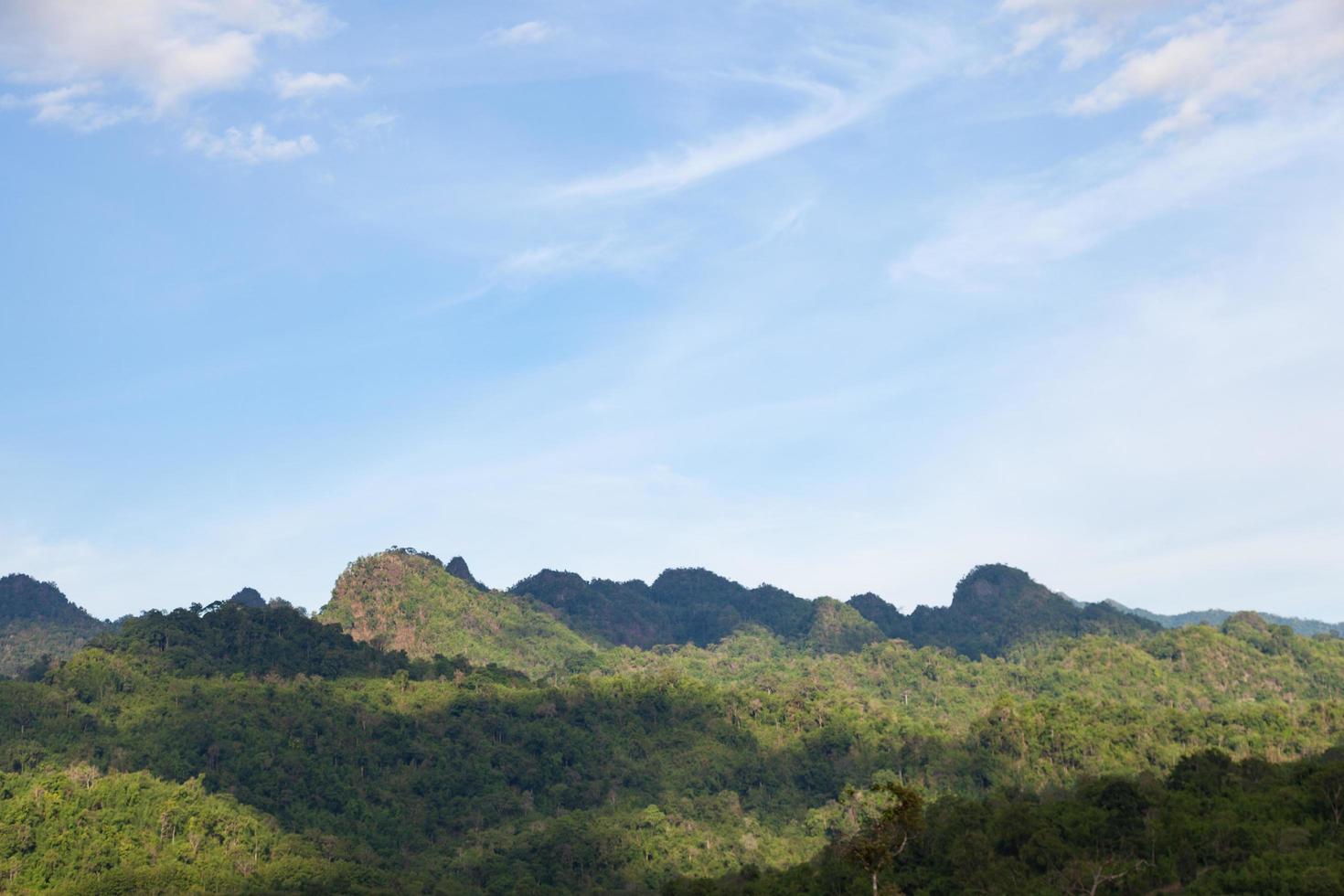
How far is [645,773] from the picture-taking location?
122938 mm

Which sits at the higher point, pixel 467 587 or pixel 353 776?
pixel 467 587

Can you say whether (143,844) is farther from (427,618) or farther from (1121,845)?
(427,618)

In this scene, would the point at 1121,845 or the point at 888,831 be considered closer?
the point at 888,831

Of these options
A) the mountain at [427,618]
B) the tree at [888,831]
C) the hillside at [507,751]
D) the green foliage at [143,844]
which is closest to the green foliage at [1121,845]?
the tree at [888,831]

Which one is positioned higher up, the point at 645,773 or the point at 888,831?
the point at 888,831

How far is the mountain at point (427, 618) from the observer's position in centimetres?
17825

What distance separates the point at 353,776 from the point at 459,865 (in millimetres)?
21502

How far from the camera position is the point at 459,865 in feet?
316

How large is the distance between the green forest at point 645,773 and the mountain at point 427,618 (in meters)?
6.02

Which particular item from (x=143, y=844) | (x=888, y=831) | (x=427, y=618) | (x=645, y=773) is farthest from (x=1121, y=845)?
(x=427, y=618)

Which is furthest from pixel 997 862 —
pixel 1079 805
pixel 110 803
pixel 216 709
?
pixel 216 709

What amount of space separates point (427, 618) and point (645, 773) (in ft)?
220

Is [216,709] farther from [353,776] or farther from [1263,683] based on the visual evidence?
[1263,683]

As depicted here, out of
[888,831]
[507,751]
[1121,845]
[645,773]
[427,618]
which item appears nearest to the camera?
[888,831]
